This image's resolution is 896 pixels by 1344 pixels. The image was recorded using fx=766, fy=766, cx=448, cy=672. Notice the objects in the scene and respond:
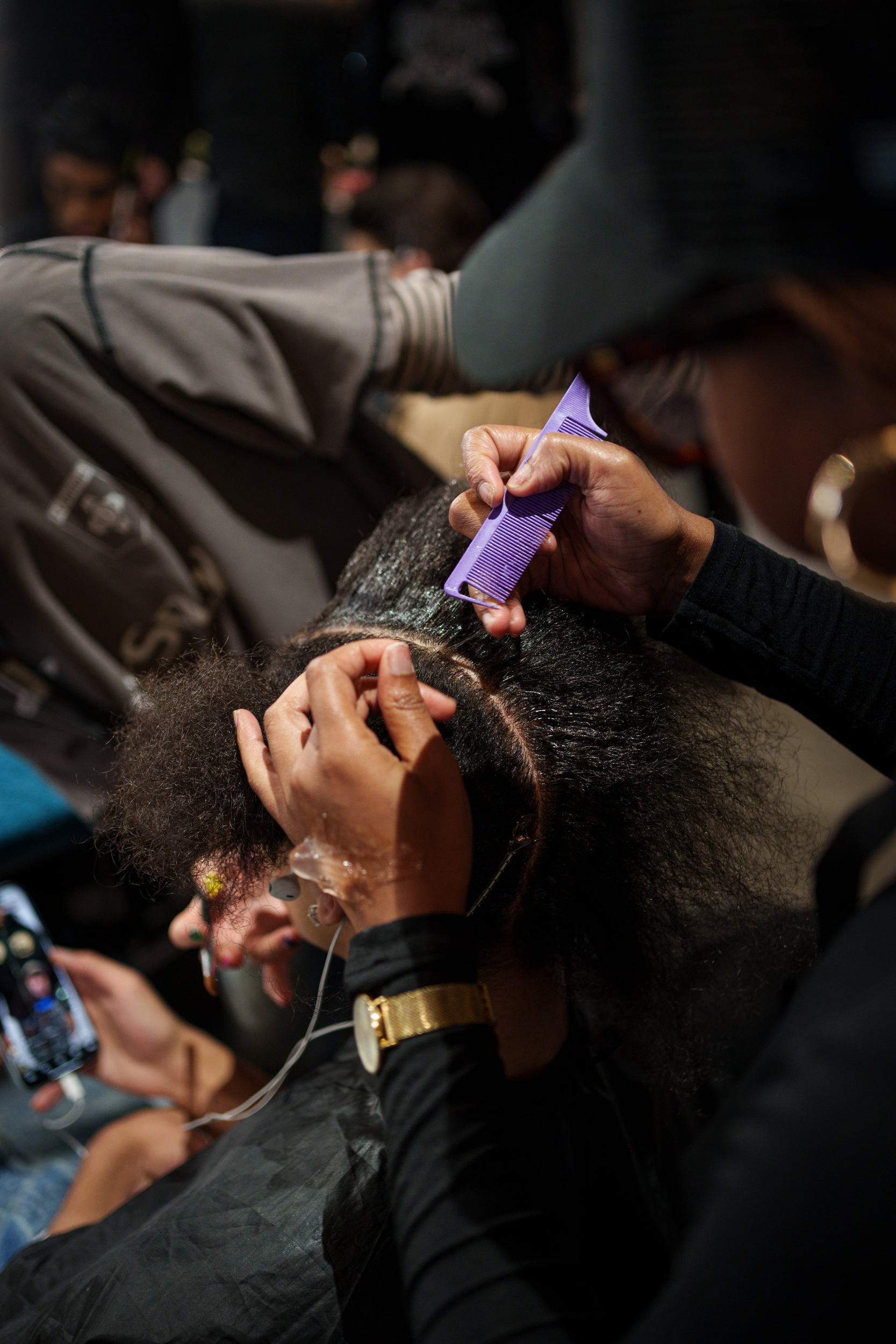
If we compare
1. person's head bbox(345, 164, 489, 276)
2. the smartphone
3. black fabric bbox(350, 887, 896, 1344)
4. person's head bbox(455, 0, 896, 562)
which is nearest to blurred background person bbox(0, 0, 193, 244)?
person's head bbox(345, 164, 489, 276)

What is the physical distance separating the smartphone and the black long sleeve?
1.38m

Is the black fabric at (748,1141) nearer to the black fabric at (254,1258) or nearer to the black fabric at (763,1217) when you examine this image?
the black fabric at (763,1217)

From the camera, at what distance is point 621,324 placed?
0.53m

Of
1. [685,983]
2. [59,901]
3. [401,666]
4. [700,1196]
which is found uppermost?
[401,666]

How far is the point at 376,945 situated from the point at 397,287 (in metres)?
1.08

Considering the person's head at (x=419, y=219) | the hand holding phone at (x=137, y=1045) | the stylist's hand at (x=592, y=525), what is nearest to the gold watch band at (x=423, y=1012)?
the stylist's hand at (x=592, y=525)

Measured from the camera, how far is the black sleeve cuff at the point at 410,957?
26.1 inches

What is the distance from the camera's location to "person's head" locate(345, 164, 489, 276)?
214cm

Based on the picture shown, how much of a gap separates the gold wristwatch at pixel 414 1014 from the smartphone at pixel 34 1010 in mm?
1135

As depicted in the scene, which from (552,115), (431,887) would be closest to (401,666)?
(431,887)

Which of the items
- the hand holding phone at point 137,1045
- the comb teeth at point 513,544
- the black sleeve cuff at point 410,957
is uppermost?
the comb teeth at point 513,544

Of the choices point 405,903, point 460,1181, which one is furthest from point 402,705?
point 460,1181

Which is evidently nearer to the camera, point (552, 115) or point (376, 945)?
point (376, 945)

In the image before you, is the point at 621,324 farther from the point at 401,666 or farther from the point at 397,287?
the point at 397,287
